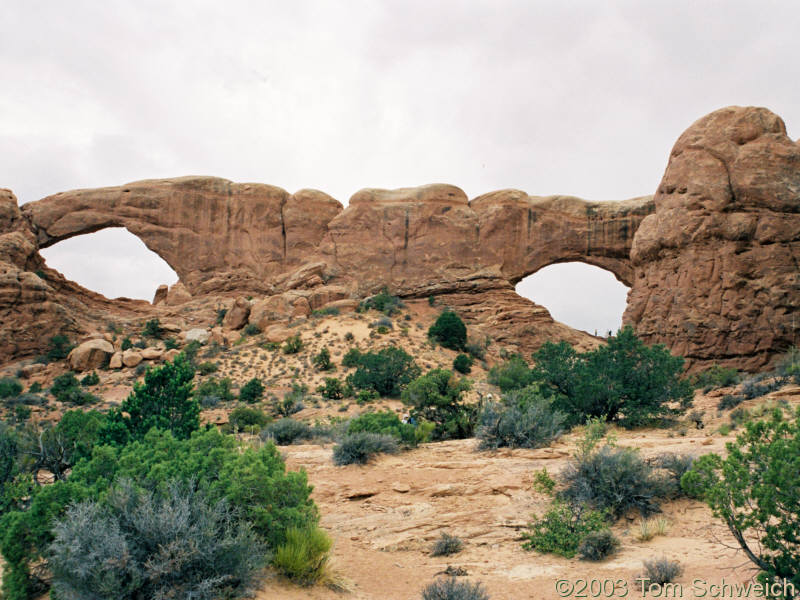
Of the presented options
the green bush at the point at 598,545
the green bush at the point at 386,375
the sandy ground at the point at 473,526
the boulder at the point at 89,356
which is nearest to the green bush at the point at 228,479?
the sandy ground at the point at 473,526

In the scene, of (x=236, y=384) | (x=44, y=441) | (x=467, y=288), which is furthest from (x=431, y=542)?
(x=467, y=288)

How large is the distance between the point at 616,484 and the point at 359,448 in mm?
4719

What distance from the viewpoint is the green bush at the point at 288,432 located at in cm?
1498

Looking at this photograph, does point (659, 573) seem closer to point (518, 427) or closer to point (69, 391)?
point (518, 427)

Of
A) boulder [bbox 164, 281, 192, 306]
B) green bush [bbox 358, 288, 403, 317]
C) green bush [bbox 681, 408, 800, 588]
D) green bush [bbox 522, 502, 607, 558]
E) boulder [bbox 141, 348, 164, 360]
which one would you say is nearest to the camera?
green bush [bbox 681, 408, 800, 588]

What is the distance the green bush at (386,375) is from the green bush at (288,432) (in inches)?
360

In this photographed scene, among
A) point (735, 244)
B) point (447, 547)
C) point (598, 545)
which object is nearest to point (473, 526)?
point (447, 547)

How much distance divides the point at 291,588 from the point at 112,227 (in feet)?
123

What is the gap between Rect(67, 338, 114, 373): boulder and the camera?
29.6 metres

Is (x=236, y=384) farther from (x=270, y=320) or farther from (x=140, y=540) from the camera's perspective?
(x=140, y=540)

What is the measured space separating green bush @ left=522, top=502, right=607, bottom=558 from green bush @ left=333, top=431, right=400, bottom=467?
4.06 meters

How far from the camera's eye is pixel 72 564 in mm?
4734

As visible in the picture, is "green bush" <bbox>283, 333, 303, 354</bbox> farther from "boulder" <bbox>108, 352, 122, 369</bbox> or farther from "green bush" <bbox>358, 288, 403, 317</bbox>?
"boulder" <bbox>108, 352, 122, 369</bbox>

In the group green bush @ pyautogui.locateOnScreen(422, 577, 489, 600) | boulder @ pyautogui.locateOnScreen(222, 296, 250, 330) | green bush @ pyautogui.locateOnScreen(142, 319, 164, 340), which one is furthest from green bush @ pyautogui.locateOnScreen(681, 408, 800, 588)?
green bush @ pyautogui.locateOnScreen(142, 319, 164, 340)
